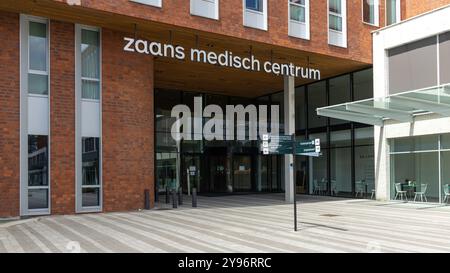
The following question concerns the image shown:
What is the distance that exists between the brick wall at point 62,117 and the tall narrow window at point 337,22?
10856 mm

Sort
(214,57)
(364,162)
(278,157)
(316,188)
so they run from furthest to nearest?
(278,157)
(316,188)
(364,162)
(214,57)

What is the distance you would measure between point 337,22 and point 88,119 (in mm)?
11532

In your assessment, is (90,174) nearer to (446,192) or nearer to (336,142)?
(446,192)

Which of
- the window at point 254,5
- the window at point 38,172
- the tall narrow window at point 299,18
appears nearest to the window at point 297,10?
the tall narrow window at point 299,18

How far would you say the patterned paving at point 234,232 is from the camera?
30.9ft

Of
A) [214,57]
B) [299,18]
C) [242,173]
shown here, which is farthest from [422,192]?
[242,173]

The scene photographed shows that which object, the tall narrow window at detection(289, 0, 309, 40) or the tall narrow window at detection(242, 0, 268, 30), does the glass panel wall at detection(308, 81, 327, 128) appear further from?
the tall narrow window at detection(242, 0, 268, 30)

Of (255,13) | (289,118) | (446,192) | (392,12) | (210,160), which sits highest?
(392,12)

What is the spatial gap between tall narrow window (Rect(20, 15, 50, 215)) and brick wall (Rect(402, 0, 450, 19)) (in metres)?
16.4

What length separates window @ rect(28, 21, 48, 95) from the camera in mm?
15336

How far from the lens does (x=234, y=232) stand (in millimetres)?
11516

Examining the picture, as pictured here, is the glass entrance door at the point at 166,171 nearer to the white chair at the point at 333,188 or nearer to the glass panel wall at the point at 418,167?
the white chair at the point at 333,188
